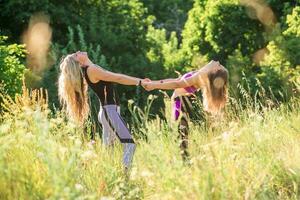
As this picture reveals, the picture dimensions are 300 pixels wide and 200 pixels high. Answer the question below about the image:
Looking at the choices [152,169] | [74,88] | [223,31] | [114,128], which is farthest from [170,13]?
[152,169]

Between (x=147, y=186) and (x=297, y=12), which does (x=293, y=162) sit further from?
(x=297, y=12)

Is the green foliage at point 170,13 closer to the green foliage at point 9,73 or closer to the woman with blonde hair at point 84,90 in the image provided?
the green foliage at point 9,73

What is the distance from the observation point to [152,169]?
4.60m

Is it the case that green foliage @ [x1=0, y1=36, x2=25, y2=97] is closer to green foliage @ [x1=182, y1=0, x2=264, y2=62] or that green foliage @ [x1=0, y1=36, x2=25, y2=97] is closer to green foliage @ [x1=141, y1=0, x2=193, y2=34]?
green foliage @ [x1=182, y1=0, x2=264, y2=62]

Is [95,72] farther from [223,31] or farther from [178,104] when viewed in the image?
[223,31]

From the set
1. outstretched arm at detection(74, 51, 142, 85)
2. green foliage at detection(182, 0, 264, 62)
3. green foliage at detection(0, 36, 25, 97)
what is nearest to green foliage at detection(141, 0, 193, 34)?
green foliage at detection(182, 0, 264, 62)

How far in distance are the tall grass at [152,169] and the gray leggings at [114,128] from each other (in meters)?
0.15

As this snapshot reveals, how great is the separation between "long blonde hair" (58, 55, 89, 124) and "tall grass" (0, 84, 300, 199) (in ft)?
1.57

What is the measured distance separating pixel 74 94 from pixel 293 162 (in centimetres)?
223

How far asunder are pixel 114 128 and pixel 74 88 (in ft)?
1.90

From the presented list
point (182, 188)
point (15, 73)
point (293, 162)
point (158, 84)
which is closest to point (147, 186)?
point (182, 188)

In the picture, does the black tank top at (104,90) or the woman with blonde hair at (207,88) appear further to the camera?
the woman with blonde hair at (207,88)

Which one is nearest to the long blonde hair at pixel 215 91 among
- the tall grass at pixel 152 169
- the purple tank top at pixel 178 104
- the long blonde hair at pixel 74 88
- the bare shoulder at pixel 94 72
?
the purple tank top at pixel 178 104

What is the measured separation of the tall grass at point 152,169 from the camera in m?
4.00
